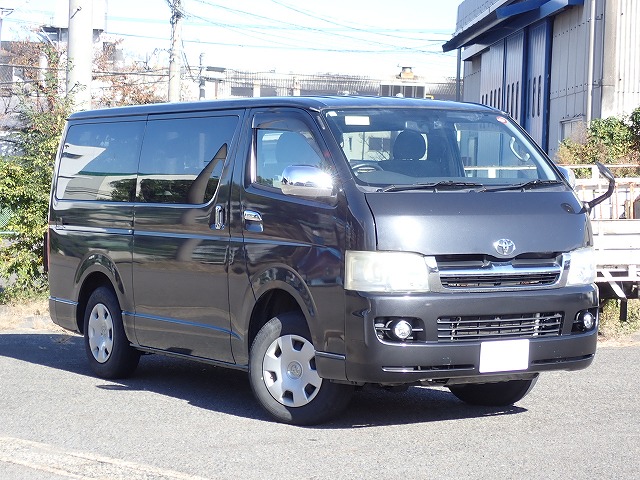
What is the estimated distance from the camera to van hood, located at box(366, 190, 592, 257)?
6.91 meters

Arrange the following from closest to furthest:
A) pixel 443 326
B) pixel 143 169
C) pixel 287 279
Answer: pixel 443 326 < pixel 287 279 < pixel 143 169

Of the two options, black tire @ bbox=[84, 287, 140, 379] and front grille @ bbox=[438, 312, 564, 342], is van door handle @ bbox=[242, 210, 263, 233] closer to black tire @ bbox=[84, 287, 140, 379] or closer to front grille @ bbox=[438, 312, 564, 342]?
front grille @ bbox=[438, 312, 564, 342]

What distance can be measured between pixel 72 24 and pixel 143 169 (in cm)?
743

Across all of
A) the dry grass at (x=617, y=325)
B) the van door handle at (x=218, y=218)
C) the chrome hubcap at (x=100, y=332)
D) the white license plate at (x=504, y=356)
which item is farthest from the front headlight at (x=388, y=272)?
the dry grass at (x=617, y=325)

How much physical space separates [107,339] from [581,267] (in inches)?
163

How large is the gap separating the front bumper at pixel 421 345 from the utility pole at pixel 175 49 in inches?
1163

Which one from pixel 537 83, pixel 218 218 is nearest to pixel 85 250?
pixel 218 218

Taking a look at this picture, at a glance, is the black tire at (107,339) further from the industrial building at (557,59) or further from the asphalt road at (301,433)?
the industrial building at (557,59)

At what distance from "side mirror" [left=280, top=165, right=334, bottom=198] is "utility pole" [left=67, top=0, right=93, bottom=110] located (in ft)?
29.8

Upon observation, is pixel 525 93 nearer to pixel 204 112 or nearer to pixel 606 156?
pixel 606 156

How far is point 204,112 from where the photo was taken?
8625 mm

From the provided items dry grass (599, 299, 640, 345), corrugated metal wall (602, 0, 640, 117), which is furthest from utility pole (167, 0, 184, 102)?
dry grass (599, 299, 640, 345)

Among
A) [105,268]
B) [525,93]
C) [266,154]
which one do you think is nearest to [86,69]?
[105,268]

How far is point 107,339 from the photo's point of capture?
31.7ft
